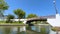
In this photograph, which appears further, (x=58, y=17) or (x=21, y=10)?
(x=21, y=10)

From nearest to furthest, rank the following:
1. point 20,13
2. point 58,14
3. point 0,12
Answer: point 58,14
point 0,12
point 20,13

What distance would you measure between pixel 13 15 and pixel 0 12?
3385 cm

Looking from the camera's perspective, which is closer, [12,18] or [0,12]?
[0,12]

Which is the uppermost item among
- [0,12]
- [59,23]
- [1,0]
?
[1,0]

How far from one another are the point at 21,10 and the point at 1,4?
37179mm

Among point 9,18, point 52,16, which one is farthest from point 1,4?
point 9,18

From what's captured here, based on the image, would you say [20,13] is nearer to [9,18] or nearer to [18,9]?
[18,9]

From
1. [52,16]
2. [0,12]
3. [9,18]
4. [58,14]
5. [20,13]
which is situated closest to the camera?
[58,14]

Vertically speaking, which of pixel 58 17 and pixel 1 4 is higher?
pixel 1 4

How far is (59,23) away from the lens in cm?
3700

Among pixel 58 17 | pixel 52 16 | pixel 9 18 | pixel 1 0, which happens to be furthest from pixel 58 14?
pixel 9 18

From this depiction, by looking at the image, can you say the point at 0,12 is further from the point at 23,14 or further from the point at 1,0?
the point at 23,14

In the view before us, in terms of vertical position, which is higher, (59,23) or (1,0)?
(1,0)

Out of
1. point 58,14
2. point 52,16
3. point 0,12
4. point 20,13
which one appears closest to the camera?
point 58,14
